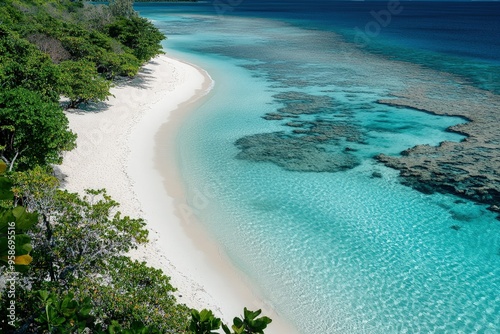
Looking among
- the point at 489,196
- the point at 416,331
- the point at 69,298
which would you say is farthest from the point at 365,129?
the point at 69,298

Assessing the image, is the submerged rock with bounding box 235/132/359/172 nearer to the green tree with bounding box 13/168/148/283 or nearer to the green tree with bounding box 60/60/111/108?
the green tree with bounding box 60/60/111/108

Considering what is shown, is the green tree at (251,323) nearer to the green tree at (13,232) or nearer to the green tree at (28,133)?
the green tree at (13,232)

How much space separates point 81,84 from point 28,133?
9.00 meters

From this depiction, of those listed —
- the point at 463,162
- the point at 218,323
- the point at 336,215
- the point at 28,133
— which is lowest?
the point at 336,215

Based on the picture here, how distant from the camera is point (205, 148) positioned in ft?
64.4

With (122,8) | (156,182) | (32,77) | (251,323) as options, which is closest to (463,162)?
(156,182)

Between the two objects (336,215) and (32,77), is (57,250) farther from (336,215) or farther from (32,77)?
(32,77)

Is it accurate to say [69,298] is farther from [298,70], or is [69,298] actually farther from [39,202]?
[298,70]

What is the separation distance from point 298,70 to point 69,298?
38.0 metres

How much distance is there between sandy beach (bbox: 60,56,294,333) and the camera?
412 inches

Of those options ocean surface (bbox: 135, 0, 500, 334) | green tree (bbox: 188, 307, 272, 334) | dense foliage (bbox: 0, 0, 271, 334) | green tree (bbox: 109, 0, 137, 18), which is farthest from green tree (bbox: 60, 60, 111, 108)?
green tree (bbox: 109, 0, 137, 18)

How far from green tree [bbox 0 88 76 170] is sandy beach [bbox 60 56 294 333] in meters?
1.51

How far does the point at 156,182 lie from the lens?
51.2 feet

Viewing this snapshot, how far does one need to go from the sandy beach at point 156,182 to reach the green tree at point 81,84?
0.96 meters
